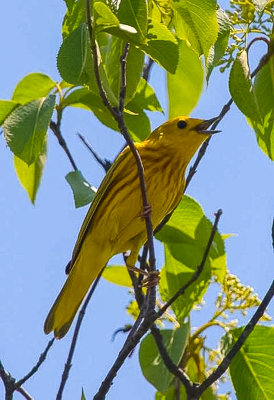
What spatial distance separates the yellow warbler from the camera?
4.84m

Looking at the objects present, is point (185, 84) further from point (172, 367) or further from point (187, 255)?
point (172, 367)

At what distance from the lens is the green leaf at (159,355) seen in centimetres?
409

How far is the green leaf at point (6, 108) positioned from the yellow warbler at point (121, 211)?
84cm

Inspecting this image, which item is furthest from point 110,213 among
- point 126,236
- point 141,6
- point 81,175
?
point 141,6

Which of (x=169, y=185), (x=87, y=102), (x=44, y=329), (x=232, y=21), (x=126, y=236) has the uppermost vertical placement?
(x=232, y=21)

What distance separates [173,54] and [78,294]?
235cm

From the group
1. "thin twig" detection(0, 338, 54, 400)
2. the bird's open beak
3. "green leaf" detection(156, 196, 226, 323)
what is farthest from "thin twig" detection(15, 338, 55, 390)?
the bird's open beak

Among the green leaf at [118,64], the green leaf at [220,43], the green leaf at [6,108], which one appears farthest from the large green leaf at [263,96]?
the green leaf at [6,108]

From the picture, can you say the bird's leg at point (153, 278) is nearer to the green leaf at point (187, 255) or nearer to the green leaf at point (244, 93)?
the green leaf at point (187, 255)

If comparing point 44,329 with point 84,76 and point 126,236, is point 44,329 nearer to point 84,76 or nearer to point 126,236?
point 126,236

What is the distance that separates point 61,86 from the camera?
183 inches

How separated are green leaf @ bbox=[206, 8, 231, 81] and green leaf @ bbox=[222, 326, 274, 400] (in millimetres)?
1713

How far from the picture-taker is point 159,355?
4.28m

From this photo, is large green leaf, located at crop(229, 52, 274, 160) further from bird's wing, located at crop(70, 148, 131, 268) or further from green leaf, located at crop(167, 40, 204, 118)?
bird's wing, located at crop(70, 148, 131, 268)
